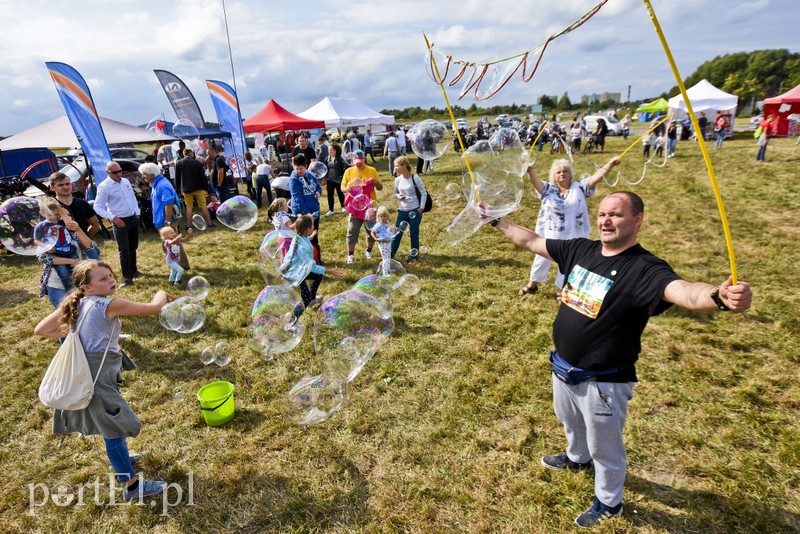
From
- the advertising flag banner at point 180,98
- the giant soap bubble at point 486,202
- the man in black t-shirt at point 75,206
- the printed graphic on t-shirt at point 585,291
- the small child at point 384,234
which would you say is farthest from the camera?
the advertising flag banner at point 180,98

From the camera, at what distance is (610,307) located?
2447mm

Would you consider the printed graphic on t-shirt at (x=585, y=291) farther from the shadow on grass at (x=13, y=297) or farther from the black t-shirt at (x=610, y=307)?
the shadow on grass at (x=13, y=297)

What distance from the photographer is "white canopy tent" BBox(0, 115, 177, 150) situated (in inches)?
612

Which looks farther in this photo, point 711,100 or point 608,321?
point 711,100

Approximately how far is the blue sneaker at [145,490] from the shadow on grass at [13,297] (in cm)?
628

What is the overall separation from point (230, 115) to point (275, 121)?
10.1 feet

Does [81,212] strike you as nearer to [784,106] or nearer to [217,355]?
[217,355]

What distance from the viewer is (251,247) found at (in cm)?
979

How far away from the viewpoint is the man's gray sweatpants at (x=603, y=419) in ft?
8.36

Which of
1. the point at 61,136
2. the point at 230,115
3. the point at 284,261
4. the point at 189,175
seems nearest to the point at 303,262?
the point at 284,261

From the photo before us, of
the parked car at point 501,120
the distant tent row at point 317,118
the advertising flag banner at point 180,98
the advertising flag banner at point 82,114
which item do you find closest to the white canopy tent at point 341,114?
the distant tent row at point 317,118

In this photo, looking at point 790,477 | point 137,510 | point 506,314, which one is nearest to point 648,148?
point 506,314

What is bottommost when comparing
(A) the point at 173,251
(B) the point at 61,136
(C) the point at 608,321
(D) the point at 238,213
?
(A) the point at 173,251

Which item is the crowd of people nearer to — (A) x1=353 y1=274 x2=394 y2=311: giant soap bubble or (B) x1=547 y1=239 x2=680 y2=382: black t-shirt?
(B) x1=547 y1=239 x2=680 y2=382: black t-shirt
